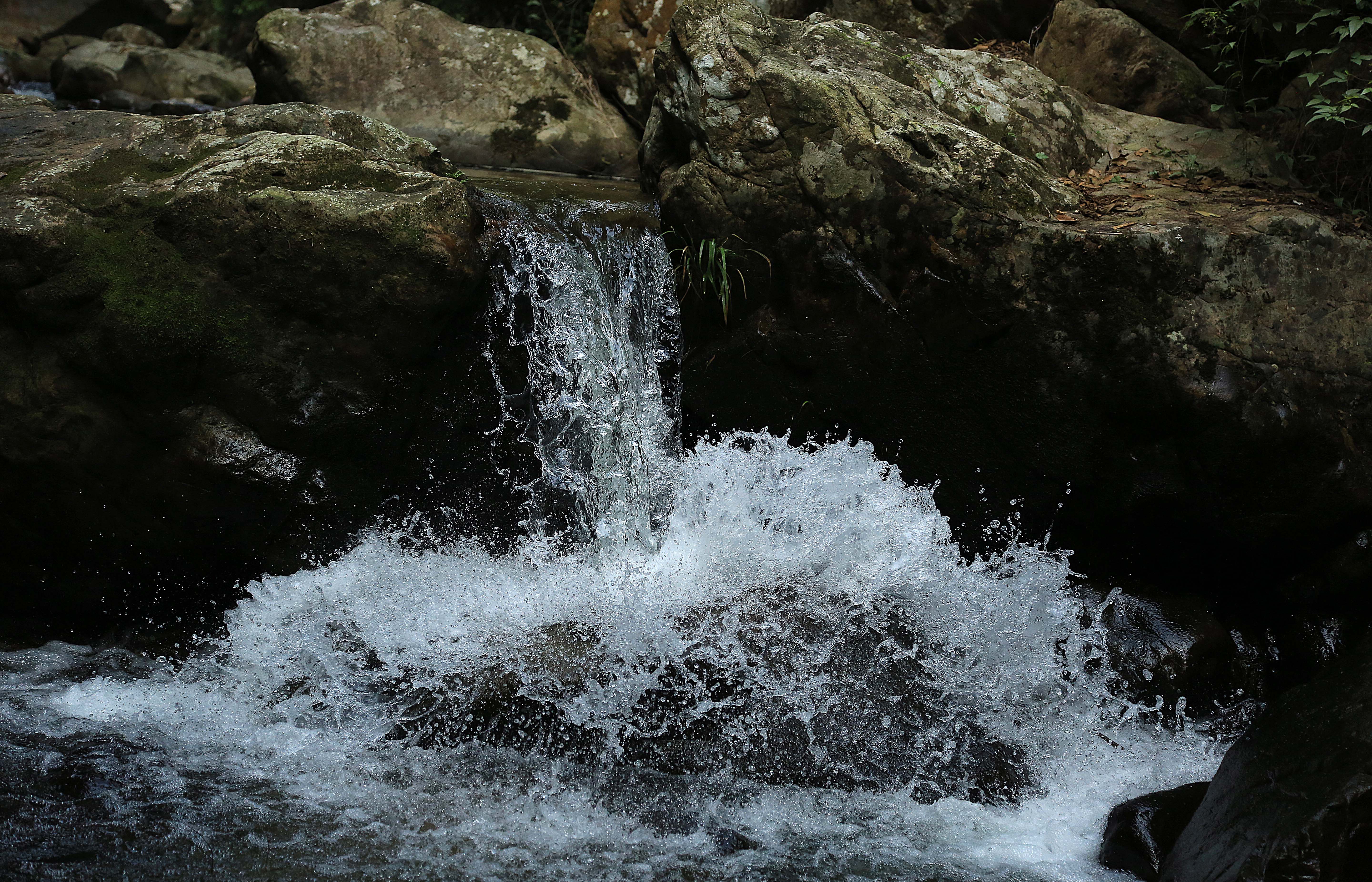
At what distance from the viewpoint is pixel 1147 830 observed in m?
2.93

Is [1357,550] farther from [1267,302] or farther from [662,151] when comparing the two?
[662,151]

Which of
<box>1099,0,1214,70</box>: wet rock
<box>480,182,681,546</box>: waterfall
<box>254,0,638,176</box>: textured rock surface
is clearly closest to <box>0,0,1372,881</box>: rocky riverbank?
<box>480,182,681,546</box>: waterfall

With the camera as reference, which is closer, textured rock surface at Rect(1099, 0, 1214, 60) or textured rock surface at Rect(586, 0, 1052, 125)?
textured rock surface at Rect(1099, 0, 1214, 60)

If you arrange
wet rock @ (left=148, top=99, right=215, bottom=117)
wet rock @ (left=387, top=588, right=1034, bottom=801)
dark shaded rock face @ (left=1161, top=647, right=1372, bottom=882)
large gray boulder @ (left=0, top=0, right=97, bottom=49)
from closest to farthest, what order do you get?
dark shaded rock face @ (left=1161, top=647, right=1372, bottom=882) → wet rock @ (left=387, top=588, right=1034, bottom=801) → wet rock @ (left=148, top=99, right=215, bottom=117) → large gray boulder @ (left=0, top=0, right=97, bottom=49)

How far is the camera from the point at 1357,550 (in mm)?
3779

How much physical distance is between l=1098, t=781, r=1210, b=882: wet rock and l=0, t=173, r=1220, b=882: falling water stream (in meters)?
0.08

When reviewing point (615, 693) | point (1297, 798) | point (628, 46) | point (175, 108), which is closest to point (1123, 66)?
point (628, 46)

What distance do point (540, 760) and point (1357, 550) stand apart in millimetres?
3564

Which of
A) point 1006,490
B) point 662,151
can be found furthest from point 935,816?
point 662,151

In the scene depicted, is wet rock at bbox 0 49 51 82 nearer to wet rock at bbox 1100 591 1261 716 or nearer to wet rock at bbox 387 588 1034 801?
A: wet rock at bbox 387 588 1034 801

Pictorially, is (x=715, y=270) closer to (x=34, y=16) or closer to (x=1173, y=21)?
(x=1173, y=21)

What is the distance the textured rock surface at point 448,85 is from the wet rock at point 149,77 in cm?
276

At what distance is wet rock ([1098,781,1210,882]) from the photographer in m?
2.87

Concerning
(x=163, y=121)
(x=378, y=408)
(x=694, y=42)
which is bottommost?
(x=378, y=408)
